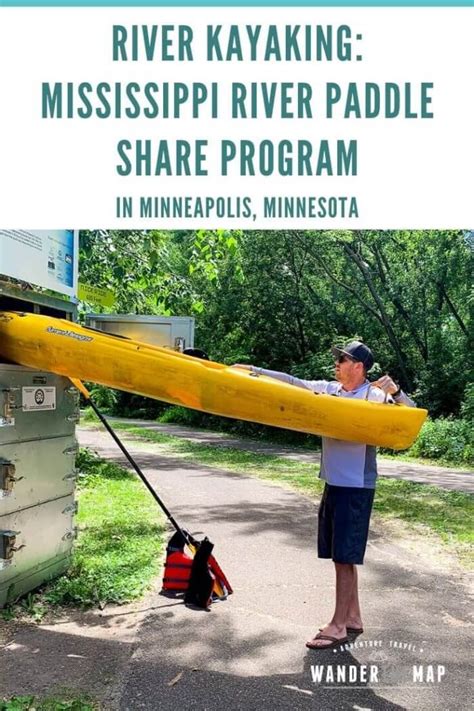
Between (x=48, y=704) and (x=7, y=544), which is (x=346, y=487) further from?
(x=7, y=544)

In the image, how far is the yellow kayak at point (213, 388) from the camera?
3852mm

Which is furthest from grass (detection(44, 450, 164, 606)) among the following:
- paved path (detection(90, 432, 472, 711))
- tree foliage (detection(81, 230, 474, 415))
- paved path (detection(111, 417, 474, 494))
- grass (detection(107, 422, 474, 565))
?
tree foliage (detection(81, 230, 474, 415))

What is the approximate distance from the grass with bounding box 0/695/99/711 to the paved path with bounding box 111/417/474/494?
9389mm

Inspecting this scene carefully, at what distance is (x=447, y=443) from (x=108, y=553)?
13393 mm

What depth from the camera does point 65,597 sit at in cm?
484

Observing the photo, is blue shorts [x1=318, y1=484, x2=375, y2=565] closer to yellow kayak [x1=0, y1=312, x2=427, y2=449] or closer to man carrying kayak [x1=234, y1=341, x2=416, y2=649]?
man carrying kayak [x1=234, y1=341, x2=416, y2=649]

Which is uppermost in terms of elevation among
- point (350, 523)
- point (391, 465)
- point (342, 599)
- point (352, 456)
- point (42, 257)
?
point (42, 257)

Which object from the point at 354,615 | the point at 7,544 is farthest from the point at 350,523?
the point at 7,544

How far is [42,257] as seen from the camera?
16.2 feet

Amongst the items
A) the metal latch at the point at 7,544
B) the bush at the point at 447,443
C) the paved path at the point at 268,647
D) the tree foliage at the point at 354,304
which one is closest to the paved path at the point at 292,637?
the paved path at the point at 268,647

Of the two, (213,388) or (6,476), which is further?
(6,476)

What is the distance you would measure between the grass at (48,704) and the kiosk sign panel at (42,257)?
Answer: 2467 mm

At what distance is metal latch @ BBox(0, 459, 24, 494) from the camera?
438 centimetres

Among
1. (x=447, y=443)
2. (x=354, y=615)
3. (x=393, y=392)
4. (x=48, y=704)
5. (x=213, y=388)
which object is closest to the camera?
(x=48, y=704)
